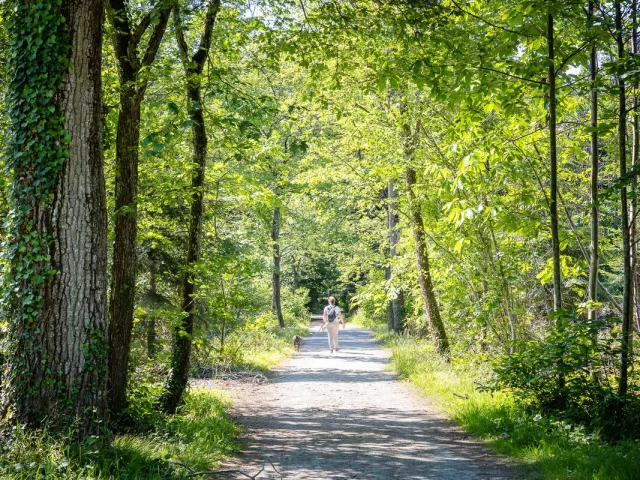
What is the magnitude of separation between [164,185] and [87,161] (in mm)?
3268

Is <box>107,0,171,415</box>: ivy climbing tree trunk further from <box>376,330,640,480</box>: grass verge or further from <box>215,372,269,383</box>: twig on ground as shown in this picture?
<box>215,372,269,383</box>: twig on ground

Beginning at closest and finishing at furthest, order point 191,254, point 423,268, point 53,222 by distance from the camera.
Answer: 1. point 53,222
2. point 191,254
3. point 423,268

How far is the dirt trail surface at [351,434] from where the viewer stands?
254 inches

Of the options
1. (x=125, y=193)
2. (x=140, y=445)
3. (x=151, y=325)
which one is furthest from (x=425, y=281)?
(x=140, y=445)

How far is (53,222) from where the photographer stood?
5508 mm

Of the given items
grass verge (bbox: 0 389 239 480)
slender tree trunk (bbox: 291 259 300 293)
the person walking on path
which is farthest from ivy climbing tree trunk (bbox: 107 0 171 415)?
slender tree trunk (bbox: 291 259 300 293)

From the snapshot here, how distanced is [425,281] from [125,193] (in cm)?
898

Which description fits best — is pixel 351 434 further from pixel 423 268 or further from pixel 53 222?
pixel 423 268

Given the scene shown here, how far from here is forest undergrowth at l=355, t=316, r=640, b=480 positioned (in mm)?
5516

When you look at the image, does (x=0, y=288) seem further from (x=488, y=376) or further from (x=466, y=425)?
(x=488, y=376)

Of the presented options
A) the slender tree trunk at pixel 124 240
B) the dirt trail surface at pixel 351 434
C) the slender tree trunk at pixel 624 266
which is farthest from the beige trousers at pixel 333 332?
the slender tree trunk at pixel 624 266

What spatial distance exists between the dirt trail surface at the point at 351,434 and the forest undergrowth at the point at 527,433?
0.26 metres

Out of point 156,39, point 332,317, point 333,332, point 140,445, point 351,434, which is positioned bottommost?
point 351,434

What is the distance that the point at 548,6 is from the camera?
6273 mm
